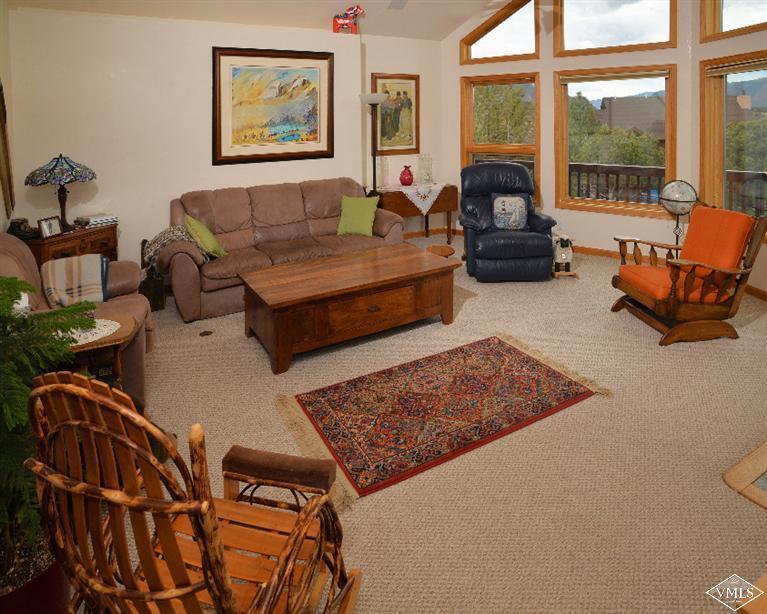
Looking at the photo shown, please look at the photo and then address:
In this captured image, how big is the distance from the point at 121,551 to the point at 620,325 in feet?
13.6

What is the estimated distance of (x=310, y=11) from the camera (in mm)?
5918

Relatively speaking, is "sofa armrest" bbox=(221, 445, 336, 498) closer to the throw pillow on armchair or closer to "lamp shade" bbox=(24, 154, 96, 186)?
"lamp shade" bbox=(24, 154, 96, 186)

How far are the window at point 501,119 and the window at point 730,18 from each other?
1823 mm

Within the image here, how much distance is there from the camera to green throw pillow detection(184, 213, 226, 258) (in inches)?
200

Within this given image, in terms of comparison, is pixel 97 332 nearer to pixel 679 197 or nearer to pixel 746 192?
pixel 679 197

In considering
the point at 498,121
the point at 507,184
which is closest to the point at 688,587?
the point at 507,184

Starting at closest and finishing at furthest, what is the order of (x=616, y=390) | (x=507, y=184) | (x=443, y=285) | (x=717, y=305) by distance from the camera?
(x=616, y=390)
(x=717, y=305)
(x=443, y=285)
(x=507, y=184)

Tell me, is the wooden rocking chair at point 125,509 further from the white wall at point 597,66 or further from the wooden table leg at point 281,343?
the white wall at point 597,66

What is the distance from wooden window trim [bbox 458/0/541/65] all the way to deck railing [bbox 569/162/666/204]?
4.62ft

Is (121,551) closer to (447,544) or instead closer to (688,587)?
(447,544)

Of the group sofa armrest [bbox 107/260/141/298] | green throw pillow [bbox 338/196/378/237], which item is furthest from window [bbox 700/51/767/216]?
sofa armrest [bbox 107/260/141/298]

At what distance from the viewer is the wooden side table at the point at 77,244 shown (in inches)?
179

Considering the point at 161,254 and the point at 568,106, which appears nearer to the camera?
the point at 161,254

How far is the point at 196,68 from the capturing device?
18.7 ft
